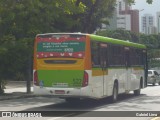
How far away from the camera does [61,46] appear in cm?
1816

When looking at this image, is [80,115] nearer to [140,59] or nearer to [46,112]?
[46,112]

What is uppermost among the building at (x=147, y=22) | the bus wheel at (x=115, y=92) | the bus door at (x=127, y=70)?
the building at (x=147, y=22)

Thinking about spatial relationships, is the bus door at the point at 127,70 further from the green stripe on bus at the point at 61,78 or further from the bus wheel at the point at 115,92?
the green stripe on bus at the point at 61,78

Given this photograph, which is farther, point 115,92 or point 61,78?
point 115,92

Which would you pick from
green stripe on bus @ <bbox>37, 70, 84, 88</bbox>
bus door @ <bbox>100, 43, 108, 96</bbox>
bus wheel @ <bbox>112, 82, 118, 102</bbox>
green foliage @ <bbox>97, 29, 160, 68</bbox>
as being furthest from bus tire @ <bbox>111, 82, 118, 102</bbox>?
green foliage @ <bbox>97, 29, 160, 68</bbox>

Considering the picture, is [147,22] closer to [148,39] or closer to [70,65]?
[148,39]

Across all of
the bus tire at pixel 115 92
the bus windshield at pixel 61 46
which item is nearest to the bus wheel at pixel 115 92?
the bus tire at pixel 115 92

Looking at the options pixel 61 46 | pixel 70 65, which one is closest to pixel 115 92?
pixel 70 65

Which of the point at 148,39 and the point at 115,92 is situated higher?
the point at 148,39

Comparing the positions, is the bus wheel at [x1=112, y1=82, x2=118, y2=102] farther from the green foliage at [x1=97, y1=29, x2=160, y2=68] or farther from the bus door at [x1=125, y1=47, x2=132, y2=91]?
the green foliage at [x1=97, y1=29, x2=160, y2=68]

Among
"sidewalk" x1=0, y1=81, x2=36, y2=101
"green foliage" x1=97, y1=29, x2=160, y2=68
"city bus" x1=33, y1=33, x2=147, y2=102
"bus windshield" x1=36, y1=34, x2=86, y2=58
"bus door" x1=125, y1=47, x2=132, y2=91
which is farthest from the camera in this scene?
"green foliage" x1=97, y1=29, x2=160, y2=68

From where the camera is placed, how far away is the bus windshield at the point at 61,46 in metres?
17.9

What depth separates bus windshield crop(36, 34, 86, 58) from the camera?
17938 mm

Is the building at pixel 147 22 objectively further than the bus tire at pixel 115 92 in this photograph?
Yes
